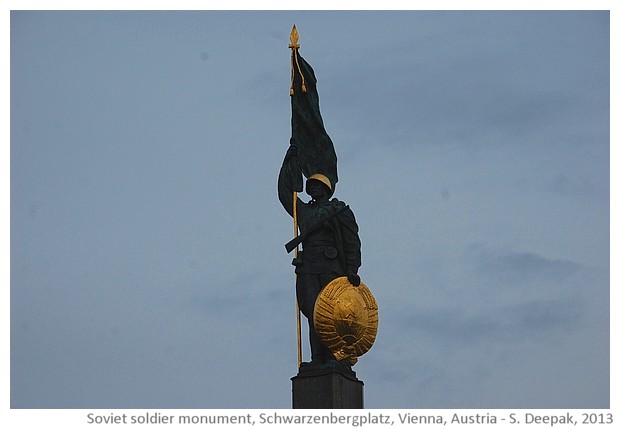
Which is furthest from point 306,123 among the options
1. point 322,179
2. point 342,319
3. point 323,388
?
point 323,388

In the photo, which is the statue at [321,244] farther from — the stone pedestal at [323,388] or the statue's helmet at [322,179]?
the stone pedestal at [323,388]

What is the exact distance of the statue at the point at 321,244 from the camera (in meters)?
26.9

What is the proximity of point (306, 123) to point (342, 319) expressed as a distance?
3914 millimetres

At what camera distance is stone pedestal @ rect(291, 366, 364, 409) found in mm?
26594

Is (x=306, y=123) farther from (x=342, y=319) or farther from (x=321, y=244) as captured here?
(x=342, y=319)

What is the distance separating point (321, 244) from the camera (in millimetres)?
27625

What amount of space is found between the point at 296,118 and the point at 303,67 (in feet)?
3.05

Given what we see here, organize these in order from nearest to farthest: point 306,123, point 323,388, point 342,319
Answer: point 323,388 → point 342,319 → point 306,123

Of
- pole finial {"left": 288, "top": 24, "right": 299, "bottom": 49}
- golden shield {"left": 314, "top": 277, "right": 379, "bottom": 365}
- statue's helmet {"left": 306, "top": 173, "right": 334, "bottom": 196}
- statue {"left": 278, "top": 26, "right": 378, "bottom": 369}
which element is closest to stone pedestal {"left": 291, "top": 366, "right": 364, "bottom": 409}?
statue {"left": 278, "top": 26, "right": 378, "bottom": 369}

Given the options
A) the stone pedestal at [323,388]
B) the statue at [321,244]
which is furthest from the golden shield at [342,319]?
the stone pedestal at [323,388]
